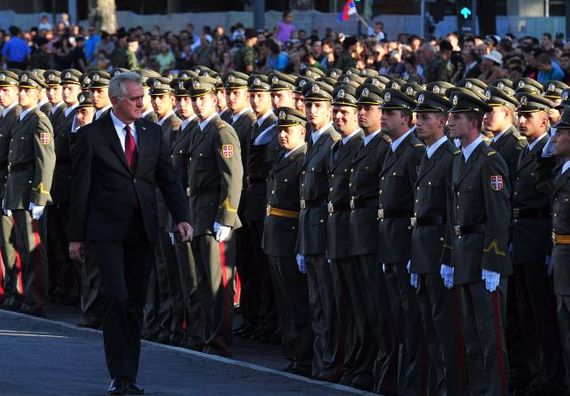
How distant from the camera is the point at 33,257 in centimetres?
1706

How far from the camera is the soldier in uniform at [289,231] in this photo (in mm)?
13781

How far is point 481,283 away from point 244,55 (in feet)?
51.8

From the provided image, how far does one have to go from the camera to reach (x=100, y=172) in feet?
38.3

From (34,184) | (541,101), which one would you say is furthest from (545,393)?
(34,184)

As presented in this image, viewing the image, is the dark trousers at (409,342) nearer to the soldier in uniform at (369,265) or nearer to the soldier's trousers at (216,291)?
the soldier in uniform at (369,265)

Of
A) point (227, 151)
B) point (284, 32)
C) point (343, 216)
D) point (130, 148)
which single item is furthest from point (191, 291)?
point (284, 32)

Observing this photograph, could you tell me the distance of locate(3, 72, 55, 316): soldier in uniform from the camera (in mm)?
16500

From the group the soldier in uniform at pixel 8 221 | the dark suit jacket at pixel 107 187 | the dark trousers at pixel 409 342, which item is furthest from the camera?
the soldier in uniform at pixel 8 221

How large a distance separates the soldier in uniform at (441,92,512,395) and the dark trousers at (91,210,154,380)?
1.95 meters

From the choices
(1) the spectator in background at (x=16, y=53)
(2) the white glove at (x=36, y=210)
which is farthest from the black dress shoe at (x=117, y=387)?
(1) the spectator in background at (x=16, y=53)

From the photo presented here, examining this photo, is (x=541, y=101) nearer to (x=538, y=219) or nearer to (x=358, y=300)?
(x=538, y=219)

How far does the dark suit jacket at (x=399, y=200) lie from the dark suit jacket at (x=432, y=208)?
0.35 m

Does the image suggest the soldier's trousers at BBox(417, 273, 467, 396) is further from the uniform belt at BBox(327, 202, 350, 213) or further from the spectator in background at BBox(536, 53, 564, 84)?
the spectator in background at BBox(536, 53, 564, 84)

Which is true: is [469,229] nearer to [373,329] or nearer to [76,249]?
[373,329]
